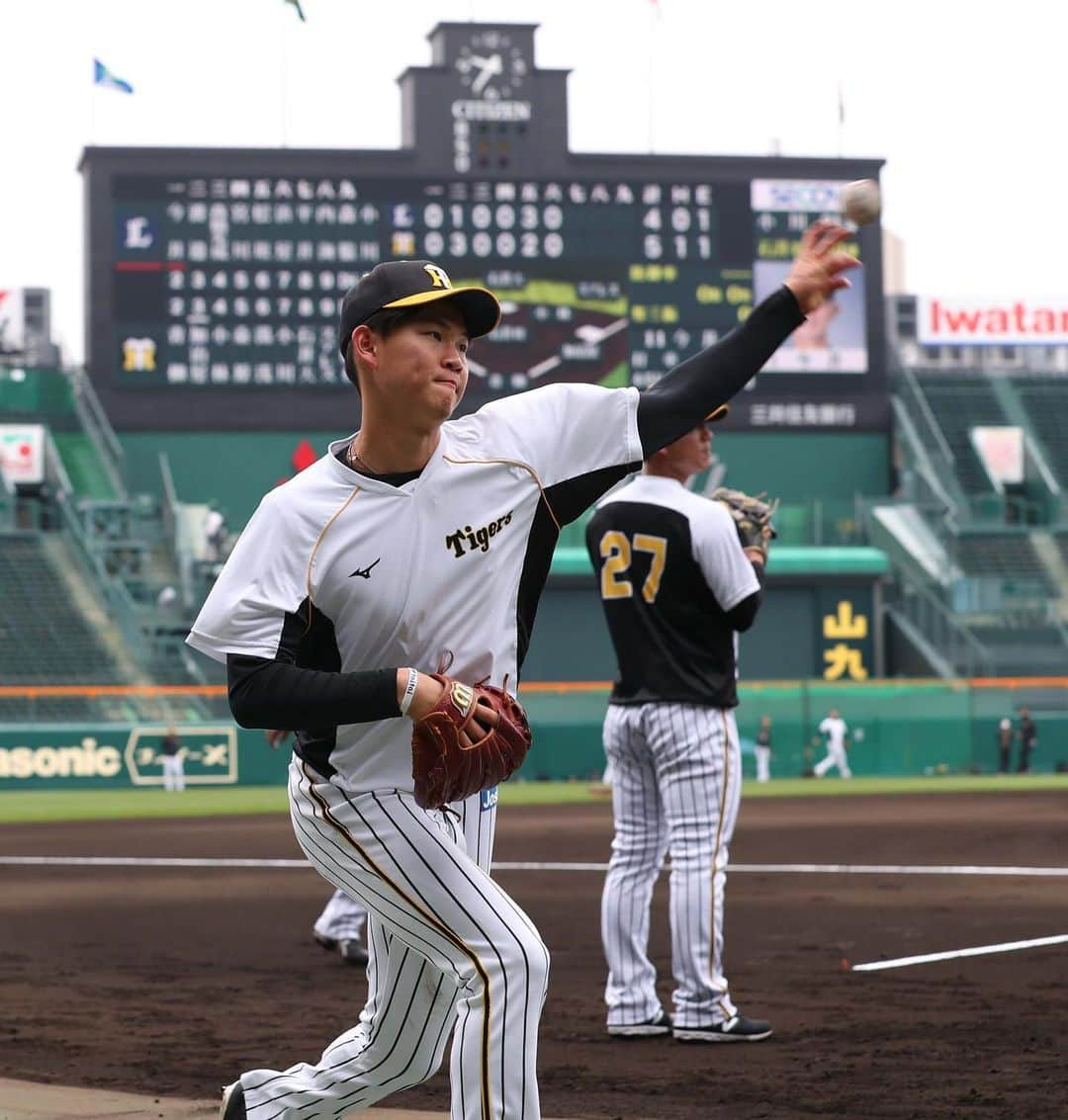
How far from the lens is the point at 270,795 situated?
1061 inches

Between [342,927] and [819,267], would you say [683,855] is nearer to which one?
[342,927]

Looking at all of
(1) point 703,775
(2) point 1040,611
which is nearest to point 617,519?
(1) point 703,775

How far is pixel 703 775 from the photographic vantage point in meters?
6.61

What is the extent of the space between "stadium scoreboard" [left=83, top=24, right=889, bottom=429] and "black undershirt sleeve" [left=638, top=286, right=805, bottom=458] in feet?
97.8

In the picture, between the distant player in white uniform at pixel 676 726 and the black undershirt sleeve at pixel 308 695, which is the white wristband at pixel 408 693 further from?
the distant player in white uniform at pixel 676 726

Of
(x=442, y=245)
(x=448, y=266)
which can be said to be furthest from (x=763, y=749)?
(x=442, y=245)

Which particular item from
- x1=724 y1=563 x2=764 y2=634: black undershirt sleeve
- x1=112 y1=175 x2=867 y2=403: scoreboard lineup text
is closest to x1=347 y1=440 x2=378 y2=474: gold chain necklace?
x1=724 y1=563 x2=764 y2=634: black undershirt sleeve

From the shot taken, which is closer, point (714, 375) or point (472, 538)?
point (472, 538)

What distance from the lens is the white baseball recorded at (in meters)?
4.07

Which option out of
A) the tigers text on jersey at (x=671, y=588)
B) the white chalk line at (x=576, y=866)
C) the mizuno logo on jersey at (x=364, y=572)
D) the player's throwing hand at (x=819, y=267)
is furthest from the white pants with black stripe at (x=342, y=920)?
the player's throwing hand at (x=819, y=267)

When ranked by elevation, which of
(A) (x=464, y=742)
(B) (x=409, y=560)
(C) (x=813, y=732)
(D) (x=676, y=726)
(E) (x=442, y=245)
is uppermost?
(E) (x=442, y=245)

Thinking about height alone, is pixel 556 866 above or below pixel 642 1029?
below

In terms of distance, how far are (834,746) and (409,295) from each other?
28.1m

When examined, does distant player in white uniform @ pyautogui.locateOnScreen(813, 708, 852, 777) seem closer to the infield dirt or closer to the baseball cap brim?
Result: the infield dirt
